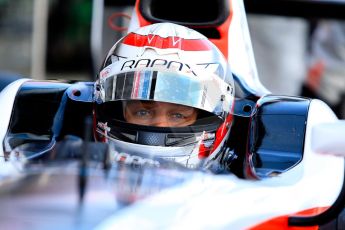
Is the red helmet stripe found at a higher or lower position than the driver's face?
higher

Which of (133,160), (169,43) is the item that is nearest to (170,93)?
(169,43)

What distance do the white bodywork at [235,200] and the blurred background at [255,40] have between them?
1.79 meters

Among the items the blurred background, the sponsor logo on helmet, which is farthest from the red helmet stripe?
the blurred background

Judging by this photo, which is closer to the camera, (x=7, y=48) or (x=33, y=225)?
(x=33, y=225)

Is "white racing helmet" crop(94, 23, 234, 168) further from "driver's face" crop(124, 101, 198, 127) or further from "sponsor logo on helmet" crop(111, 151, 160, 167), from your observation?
"sponsor logo on helmet" crop(111, 151, 160, 167)

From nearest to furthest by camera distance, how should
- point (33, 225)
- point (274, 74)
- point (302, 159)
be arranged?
point (33, 225) → point (302, 159) → point (274, 74)

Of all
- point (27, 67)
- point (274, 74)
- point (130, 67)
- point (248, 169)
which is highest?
point (130, 67)

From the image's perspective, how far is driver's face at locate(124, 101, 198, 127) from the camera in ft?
8.82

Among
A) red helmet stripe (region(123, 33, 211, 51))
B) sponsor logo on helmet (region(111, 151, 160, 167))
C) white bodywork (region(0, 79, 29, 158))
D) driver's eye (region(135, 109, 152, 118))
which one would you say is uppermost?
red helmet stripe (region(123, 33, 211, 51))

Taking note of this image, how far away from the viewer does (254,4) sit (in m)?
4.93

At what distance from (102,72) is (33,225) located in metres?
1.09

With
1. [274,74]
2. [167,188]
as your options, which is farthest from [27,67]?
[167,188]

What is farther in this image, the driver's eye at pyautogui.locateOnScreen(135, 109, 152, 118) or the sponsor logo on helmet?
the driver's eye at pyautogui.locateOnScreen(135, 109, 152, 118)

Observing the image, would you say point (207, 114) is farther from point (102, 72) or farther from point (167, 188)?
point (167, 188)
